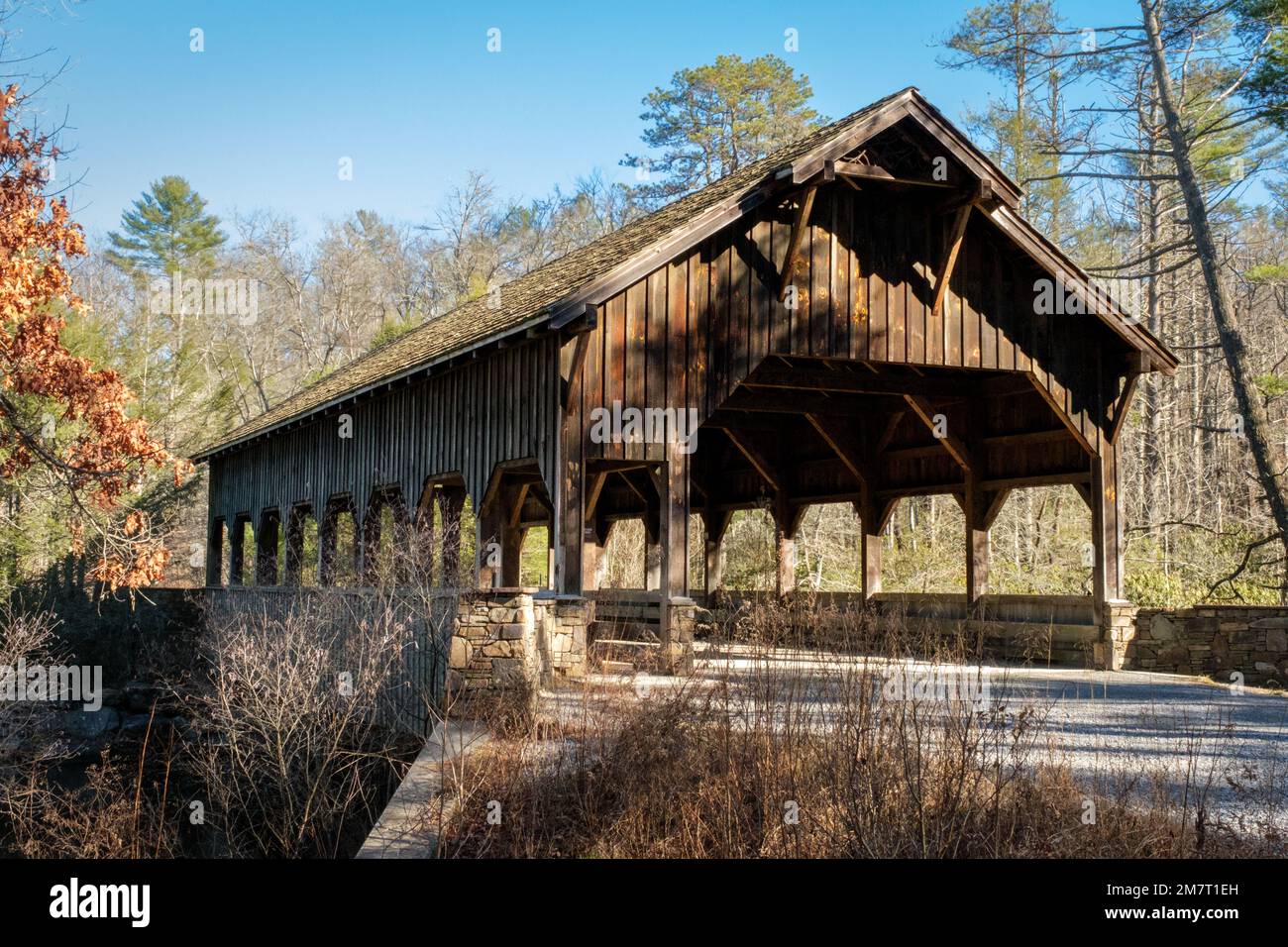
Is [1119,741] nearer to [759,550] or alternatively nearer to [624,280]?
[624,280]

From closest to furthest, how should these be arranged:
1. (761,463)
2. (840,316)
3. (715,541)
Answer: (840,316) < (761,463) < (715,541)

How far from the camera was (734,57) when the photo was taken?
118ft

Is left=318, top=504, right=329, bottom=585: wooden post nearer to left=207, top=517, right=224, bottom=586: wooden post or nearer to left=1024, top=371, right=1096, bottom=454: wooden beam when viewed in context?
left=207, top=517, right=224, bottom=586: wooden post

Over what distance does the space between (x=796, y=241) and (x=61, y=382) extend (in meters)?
8.36

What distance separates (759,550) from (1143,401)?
458 inches

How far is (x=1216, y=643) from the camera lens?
52.4 feet

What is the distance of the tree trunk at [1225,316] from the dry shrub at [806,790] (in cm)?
1265

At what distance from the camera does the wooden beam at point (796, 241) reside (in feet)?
48.3

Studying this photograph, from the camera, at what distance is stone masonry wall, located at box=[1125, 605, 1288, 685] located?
1528 centimetres

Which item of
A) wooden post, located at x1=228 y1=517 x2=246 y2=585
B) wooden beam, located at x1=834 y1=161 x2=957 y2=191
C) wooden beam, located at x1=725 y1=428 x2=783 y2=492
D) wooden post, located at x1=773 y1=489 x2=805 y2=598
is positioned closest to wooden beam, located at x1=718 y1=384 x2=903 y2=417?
wooden beam, located at x1=725 y1=428 x2=783 y2=492

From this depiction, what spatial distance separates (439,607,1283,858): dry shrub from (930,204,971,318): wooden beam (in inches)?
344

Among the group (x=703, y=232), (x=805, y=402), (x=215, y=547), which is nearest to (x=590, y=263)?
(x=703, y=232)

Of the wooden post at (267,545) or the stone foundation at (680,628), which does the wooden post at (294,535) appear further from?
the stone foundation at (680,628)

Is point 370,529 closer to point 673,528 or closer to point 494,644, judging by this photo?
point 673,528
